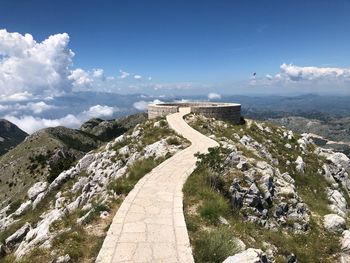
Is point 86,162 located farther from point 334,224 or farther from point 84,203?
point 334,224

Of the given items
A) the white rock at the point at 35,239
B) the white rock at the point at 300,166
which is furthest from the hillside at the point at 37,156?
the white rock at the point at 35,239

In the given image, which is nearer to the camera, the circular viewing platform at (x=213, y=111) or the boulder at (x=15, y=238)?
the boulder at (x=15, y=238)

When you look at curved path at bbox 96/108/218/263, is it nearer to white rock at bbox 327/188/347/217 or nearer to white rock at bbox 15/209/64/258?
white rock at bbox 15/209/64/258

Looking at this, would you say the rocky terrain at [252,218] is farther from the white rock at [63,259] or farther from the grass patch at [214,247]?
the white rock at [63,259]

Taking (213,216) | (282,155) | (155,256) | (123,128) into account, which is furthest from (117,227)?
(123,128)

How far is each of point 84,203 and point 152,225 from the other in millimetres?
14330

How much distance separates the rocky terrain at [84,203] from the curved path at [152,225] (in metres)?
0.54

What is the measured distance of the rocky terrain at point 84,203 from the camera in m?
12.6

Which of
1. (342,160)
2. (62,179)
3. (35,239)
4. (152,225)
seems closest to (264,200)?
(152,225)

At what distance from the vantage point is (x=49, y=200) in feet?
118

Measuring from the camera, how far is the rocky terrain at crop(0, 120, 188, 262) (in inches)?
496

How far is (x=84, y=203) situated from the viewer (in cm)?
2666

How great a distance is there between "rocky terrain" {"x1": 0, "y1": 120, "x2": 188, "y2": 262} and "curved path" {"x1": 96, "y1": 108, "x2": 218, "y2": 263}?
54 cm

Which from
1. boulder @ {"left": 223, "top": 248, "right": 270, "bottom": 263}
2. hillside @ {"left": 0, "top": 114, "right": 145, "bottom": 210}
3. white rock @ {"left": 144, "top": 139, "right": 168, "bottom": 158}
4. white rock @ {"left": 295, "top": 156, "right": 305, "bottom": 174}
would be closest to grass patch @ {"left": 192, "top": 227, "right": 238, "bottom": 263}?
boulder @ {"left": 223, "top": 248, "right": 270, "bottom": 263}
